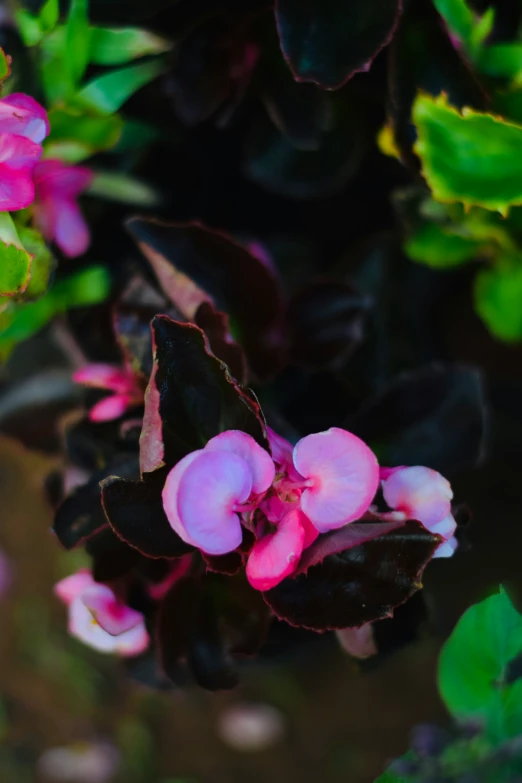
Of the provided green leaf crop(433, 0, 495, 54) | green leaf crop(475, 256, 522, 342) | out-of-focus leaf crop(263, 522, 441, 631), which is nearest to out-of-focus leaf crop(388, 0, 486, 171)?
green leaf crop(433, 0, 495, 54)

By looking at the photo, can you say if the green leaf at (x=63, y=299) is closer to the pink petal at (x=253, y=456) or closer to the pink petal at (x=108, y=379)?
the pink petal at (x=108, y=379)

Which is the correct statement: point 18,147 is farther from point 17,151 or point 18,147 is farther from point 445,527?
point 445,527

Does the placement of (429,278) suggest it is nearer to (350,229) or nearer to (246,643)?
(350,229)

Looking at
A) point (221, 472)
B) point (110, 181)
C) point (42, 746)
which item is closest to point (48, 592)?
point (42, 746)

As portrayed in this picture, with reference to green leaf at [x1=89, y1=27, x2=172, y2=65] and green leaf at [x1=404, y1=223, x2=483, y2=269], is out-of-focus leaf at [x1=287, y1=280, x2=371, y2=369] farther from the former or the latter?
green leaf at [x1=89, y1=27, x2=172, y2=65]

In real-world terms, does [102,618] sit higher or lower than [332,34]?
lower

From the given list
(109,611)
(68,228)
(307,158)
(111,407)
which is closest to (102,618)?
(109,611)
